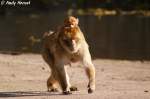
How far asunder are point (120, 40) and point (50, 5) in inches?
501

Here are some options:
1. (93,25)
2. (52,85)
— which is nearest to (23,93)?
(52,85)

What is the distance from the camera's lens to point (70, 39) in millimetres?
10258

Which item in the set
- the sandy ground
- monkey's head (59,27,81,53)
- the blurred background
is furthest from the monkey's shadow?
the blurred background

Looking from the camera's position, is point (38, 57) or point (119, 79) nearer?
point (119, 79)

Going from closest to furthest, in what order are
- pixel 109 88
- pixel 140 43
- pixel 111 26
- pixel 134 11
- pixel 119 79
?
pixel 109 88
pixel 119 79
pixel 140 43
pixel 111 26
pixel 134 11

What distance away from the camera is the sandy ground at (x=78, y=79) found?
10438mm

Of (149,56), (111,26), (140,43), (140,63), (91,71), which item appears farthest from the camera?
(111,26)

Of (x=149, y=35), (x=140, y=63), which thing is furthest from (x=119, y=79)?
(x=149, y=35)

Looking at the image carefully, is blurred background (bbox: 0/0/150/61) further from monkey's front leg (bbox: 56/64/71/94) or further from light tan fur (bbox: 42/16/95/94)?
monkey's front leg (bbox: 56/64/71/94)

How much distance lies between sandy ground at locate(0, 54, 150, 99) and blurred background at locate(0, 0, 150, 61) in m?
2.73

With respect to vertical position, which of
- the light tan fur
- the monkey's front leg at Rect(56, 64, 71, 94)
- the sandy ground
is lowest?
the sandy ground

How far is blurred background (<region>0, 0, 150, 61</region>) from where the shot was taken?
789 inches

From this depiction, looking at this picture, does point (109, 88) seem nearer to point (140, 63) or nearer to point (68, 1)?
point (140, 63)

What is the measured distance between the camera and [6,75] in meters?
13.3
